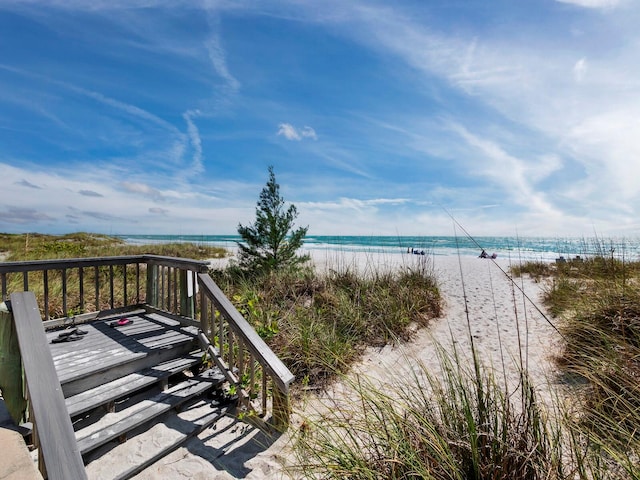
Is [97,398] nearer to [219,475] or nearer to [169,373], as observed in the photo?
[169,373]

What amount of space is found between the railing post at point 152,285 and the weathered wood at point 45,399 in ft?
10.2

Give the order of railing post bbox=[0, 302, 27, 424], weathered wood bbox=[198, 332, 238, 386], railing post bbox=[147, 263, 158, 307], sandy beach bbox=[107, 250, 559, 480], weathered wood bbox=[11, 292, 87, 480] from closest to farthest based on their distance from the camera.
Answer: weathered wood bbox=[11, 292, 87, 480] < railing post bbox=[0, 302, 27, 424] < sandy beach bbox=[107, 250, 559, 480] < weathered wood bbox=[198, 332, 238, 386] < railing post bbox=[147, 263, 158, 307]

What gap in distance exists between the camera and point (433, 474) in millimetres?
1722

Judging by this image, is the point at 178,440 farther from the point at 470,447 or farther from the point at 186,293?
the point at 470,447

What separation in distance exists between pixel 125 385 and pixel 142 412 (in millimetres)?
484

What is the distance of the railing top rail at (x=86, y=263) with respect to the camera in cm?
425

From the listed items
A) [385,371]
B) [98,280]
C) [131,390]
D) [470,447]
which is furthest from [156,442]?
[98,280]

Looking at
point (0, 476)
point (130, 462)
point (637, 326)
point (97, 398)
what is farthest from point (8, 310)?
point (637, 326)

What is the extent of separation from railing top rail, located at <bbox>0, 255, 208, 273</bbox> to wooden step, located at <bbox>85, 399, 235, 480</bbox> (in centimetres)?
186

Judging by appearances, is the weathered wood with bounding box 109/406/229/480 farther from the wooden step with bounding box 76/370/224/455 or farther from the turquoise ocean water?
the turquoise ocean water

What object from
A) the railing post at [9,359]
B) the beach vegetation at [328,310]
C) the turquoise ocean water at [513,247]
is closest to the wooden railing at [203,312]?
the beach vegetation at [328,310]

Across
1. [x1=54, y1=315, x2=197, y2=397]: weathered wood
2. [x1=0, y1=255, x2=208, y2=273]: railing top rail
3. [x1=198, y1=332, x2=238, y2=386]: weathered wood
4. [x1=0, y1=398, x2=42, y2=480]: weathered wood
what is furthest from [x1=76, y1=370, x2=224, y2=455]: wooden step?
[x1=0, y1=255, x2=208, y2=273]: railing top rail

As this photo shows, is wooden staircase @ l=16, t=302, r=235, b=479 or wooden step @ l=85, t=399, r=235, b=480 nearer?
wooden step @ l=85, t=399, r=235, b=480

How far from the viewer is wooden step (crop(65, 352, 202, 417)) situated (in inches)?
123
